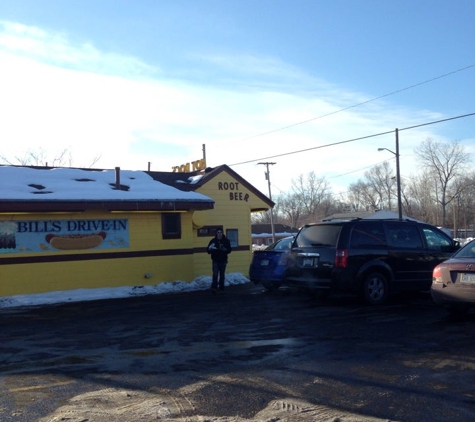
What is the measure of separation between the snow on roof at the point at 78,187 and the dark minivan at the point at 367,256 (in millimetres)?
6008

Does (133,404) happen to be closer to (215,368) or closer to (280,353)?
(215,368)

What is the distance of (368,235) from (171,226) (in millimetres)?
7651

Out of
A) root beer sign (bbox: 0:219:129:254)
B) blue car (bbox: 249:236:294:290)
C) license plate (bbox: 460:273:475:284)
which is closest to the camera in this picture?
license plate (bbox: 460:273:475:284)

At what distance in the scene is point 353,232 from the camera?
1230 cm

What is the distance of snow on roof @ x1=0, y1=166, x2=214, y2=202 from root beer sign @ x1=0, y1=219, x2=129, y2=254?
2.60ft

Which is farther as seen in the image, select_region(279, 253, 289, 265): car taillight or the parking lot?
select_region(279, 253, 289, 265): car taillight

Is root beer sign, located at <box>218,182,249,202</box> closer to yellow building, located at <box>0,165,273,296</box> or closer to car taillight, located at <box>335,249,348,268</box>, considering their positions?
yellow building, located at <box>0,165,273,296</box>

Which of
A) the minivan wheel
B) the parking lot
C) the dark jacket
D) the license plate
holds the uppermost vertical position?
the dark jacket

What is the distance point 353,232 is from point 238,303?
9.86ft

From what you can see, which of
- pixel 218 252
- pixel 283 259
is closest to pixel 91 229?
pixel 218 252

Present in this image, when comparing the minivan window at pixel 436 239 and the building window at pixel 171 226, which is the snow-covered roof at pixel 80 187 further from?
the minivan window at pixel 436 239

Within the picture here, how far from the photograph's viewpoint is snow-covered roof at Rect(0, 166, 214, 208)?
1603 centimetres

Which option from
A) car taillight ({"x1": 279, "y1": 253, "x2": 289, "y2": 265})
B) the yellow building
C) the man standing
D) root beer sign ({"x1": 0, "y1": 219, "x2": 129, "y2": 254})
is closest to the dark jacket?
the man standing

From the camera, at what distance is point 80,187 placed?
1741 centimetres
